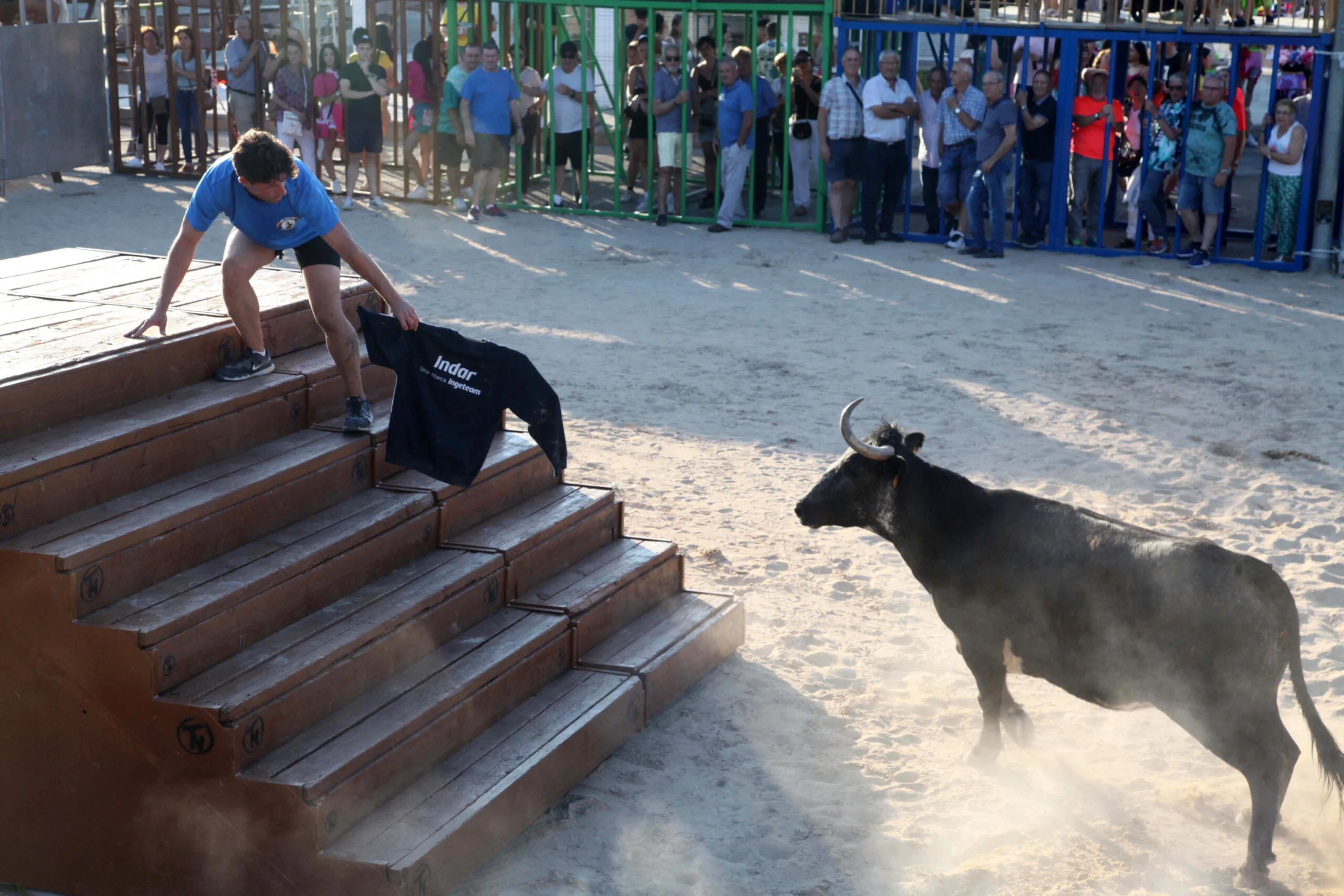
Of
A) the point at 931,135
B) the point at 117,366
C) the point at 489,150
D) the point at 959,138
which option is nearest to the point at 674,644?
the point at 117,366

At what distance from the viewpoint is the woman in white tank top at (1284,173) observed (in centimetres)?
1468

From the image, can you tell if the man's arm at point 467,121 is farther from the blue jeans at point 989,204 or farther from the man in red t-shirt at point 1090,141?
the man in red t-shirt at point 1090,141

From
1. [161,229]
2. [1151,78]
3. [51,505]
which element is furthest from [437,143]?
[51,505]

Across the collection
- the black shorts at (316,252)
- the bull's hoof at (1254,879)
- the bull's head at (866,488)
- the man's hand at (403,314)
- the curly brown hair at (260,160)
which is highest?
the curly brown hair at (260,160)

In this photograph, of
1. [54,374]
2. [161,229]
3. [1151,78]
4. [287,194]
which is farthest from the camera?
[161,229]

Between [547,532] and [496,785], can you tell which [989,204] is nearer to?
[547,532]

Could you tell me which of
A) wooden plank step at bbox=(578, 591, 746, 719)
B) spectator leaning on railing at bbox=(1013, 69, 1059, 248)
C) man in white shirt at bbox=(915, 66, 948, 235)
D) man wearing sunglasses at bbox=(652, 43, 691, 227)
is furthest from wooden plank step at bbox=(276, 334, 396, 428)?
spectator leaning on railing at bbox=(1013, 69, 1059, 248)

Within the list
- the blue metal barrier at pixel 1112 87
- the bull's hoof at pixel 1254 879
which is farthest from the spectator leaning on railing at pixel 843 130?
the bull's hoof at pixel 1254 879

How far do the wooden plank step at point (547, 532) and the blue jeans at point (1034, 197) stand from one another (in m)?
10.2

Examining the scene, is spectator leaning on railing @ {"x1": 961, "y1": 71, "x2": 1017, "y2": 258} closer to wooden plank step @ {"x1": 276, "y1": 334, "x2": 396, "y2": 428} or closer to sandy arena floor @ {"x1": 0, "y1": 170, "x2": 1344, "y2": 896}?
sandy arena floor @ {"x1": 0, "y1": 170, "x2": 1344, "y2": 896}

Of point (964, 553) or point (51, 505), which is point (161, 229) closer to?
point (51, 505)

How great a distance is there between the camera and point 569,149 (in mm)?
17922

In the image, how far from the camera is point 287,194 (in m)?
6.35

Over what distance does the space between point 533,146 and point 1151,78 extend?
322 inches
